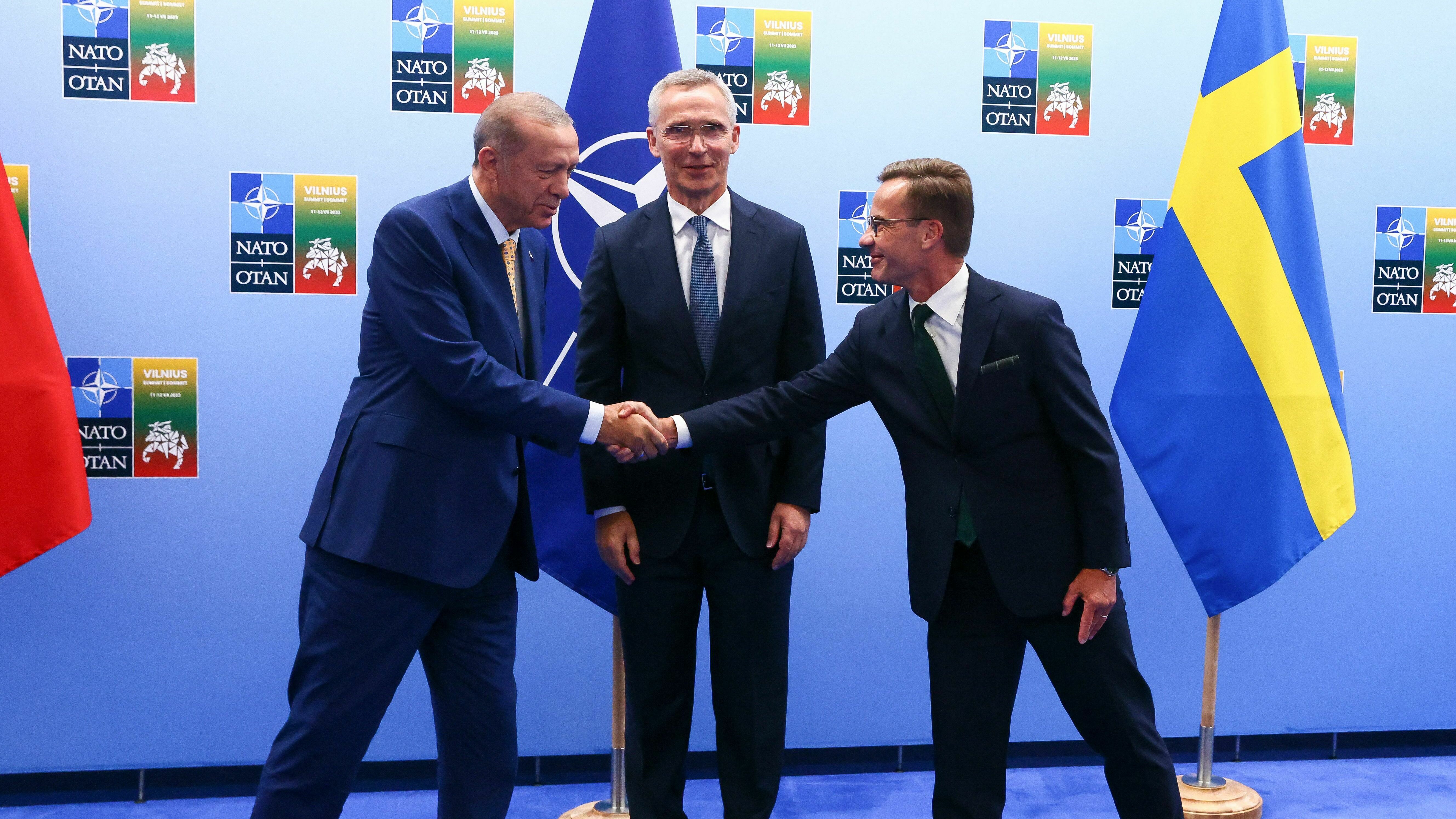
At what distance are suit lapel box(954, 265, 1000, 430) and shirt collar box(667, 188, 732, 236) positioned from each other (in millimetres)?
622

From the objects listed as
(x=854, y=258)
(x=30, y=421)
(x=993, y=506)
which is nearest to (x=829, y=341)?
(x=854, y=258)

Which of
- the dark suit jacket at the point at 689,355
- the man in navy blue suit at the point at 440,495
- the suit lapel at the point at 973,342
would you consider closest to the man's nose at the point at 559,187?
the man in navy blue suit at the point at 440,495

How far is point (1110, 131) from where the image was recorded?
3.60 metres

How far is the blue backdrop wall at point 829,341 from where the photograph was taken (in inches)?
128

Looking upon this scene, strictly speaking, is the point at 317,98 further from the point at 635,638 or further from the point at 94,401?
the point at 635,638

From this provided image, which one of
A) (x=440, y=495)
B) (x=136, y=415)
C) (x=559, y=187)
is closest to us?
(x=440, y=495)

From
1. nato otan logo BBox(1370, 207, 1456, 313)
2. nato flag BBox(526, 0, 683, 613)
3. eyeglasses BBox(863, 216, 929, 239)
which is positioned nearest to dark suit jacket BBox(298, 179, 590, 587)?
nato flag BBox(526, 0, 683, 613)

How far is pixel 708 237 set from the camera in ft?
8.36

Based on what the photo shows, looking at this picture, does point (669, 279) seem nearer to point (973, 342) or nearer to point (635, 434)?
point (635, 434)

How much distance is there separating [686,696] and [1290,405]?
6.22ft

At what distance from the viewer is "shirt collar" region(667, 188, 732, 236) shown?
2.54 m

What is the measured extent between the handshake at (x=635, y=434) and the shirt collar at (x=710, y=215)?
17.6 inches

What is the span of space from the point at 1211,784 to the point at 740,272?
2250 mm

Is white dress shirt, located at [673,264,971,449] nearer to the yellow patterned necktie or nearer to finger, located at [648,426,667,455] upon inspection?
finger, located at [648,426,667,455]
